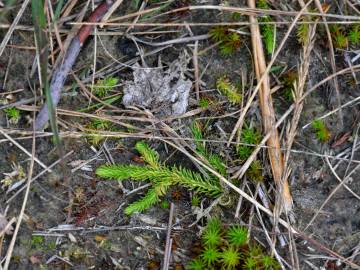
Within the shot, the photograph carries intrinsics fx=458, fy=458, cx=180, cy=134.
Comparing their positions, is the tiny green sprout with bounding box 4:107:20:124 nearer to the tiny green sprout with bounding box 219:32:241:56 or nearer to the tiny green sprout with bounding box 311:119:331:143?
the tiny green sprout with bounding box 219:32:241:56

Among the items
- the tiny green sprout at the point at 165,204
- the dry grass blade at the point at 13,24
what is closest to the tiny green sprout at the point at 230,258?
the tiny green sprout at the point at 165,204

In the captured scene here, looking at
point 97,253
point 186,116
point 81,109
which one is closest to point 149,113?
point 186,116

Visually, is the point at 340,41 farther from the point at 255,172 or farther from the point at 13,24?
the point at 13,24

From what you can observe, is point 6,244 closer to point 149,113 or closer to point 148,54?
point 149,113

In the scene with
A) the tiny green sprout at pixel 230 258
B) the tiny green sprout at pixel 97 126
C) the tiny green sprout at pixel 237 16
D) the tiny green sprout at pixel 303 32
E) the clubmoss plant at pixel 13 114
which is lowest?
the tiny green sprout at pixel 230 258

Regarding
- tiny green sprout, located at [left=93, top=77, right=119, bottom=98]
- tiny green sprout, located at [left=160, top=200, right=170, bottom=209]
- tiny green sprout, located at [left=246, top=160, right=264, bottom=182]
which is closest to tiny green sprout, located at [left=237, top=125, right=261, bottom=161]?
tiny green sprout, located at [left=246, top=160, right=264, bottom=182]

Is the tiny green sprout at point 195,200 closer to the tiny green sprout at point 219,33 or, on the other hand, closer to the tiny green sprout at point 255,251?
the tiny green sprout at point 255,251

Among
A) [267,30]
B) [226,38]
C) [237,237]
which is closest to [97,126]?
[226,38]

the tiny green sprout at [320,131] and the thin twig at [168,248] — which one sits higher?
the tiny green sprout at [320,131]
